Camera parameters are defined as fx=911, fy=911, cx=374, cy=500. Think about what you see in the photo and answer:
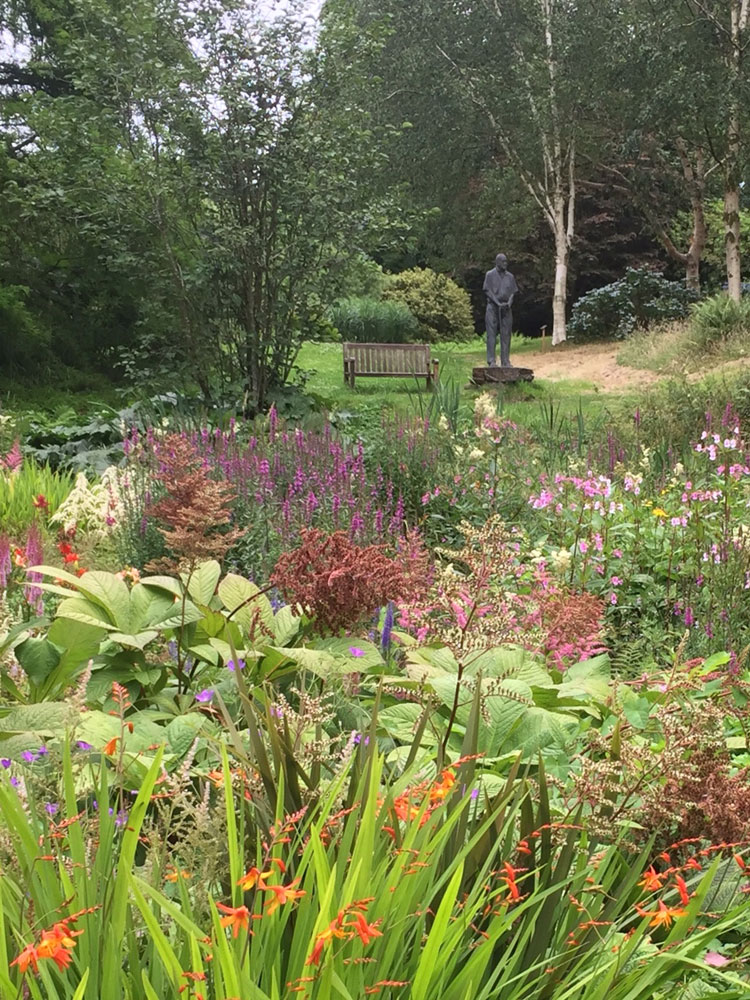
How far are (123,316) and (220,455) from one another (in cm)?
761

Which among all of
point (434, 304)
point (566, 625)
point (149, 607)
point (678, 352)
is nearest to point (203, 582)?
point (149, 607)

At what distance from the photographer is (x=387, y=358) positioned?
55.1 feet

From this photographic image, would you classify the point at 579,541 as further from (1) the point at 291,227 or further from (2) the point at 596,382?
(2) the point at 596,382

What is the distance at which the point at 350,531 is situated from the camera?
4.31 m

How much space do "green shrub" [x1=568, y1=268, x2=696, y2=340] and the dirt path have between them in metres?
0.87

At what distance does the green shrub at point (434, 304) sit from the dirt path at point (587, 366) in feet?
7.66

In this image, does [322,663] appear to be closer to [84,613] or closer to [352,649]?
[352,649]

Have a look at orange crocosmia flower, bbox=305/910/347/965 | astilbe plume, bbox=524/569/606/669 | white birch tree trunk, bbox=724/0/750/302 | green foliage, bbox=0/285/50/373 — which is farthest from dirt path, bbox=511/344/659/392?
orange crocosmia flower, bbox=305/910/347/965

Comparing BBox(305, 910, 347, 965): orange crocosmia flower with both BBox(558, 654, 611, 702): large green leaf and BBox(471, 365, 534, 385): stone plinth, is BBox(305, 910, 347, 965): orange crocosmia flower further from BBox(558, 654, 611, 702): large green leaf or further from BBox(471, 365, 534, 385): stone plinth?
BBox(471, 365, 534, 385): stone plinth

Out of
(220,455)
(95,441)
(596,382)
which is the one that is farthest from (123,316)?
(596,382)

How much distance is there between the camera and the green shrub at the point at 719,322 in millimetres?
16172

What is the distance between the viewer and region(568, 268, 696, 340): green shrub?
22719 mm

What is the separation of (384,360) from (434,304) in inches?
352

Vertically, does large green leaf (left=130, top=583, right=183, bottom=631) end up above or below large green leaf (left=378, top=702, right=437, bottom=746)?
above
